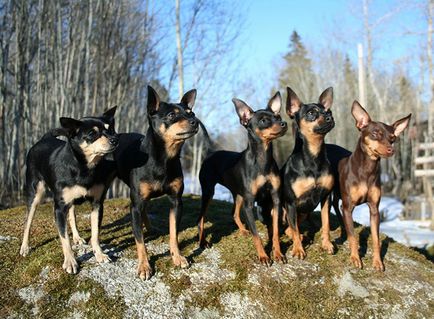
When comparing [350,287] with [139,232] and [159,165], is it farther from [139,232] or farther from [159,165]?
[159,165]

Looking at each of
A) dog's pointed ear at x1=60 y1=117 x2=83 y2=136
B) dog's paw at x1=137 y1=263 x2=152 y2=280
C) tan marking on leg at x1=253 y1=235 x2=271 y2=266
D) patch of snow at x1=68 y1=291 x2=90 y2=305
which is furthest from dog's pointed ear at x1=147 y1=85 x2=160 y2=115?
patch of snow at x1=68 y1=291 x2=90 y2=305

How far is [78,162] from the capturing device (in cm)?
439

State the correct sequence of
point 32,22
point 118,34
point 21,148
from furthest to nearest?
point 118,34 < point 21,148 < point 32,22

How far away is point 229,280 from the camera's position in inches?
180

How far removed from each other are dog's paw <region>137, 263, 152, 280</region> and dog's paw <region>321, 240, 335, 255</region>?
229 centimetres

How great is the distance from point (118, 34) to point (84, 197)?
8511mm

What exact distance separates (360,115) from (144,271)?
3.23 m

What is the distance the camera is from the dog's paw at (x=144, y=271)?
437 cm

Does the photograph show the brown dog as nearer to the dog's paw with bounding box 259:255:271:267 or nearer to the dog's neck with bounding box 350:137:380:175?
the dog's neck with bounding box 350:137:380:175

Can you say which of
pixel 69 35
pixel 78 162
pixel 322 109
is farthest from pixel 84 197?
pixel 69 35

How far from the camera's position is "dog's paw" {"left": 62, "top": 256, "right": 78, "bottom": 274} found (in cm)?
438

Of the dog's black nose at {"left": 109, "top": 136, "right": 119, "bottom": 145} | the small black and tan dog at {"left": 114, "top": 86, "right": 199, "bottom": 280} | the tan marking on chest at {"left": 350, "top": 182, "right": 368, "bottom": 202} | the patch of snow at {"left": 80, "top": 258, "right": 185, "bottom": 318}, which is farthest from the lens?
the tan marking on chest at {"left": 350, "top": 182, "right": 368, "bottom": 202}

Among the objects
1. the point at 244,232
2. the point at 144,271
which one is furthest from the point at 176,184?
the point at 244,232

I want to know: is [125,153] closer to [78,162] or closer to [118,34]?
[78,162]
